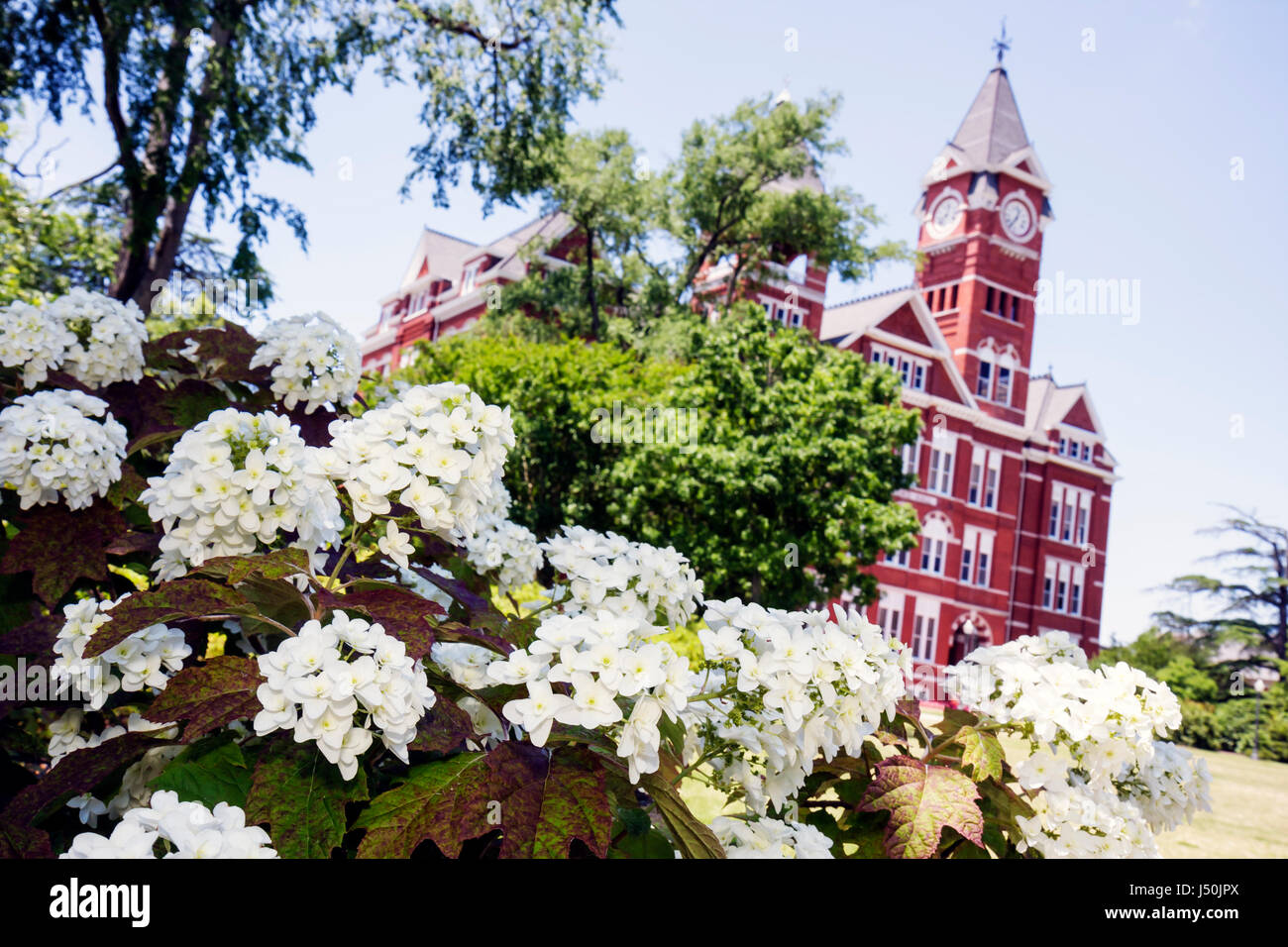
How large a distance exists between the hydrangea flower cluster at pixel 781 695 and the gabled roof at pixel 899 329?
36755 millimetres

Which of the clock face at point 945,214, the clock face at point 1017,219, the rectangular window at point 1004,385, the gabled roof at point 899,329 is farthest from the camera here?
the clock face at point 945,214

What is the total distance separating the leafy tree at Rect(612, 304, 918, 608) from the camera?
22281 mm

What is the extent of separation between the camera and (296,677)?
1.72 m

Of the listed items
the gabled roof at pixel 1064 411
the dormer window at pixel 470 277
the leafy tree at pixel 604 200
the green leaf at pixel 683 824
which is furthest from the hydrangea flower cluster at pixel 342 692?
the gabled roof at pixel 1064 411

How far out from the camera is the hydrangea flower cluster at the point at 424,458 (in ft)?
7.44

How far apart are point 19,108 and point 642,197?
18.7m

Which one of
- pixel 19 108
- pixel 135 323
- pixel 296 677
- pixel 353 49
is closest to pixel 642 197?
pixel 353 49

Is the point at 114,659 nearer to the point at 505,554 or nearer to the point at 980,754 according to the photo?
the point at 505,554

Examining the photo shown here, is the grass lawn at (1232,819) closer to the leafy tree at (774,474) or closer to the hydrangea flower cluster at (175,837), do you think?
the hydrangea flower cluster at (175,837)

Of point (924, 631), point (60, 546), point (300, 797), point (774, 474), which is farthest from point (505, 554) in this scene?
point (924, 631)

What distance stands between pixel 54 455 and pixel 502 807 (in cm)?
174

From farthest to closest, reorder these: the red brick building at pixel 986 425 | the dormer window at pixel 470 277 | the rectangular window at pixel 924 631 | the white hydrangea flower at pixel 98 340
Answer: the dormer window at pixel 470 277, the red brick building at pixel 986 425, the rectangular window at pixel 924 631, the white hydrangea flower at pixel 98 340
